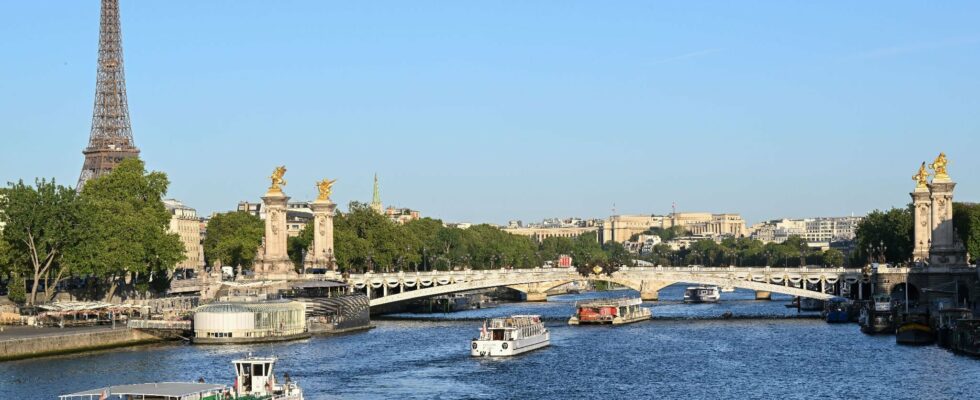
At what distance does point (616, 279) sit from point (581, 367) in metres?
39.4

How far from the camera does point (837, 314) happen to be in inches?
3890

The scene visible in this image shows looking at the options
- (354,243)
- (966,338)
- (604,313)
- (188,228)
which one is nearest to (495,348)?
(966,338)

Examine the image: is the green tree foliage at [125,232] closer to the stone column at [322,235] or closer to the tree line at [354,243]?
the stone column at [322,235]

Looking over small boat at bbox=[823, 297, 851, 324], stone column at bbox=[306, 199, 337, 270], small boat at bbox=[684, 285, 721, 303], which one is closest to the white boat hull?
small boat at bbox=[823, 297, 851, 324]

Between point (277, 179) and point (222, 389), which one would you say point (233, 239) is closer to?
point (277, 179)

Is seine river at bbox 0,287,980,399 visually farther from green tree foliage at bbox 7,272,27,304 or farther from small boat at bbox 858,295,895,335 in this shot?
green tree foliage at bbox 7,272,27,304

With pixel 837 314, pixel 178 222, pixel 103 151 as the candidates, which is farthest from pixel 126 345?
pixel 178 222

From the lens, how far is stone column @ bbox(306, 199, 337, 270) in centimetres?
11994

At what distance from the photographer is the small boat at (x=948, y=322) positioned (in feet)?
251

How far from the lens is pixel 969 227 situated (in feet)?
Answer: 384

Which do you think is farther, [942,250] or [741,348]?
[942,250]

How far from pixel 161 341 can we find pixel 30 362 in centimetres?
1427

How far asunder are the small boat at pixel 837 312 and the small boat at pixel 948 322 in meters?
16.5

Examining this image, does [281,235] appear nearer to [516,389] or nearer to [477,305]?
[477,305]
